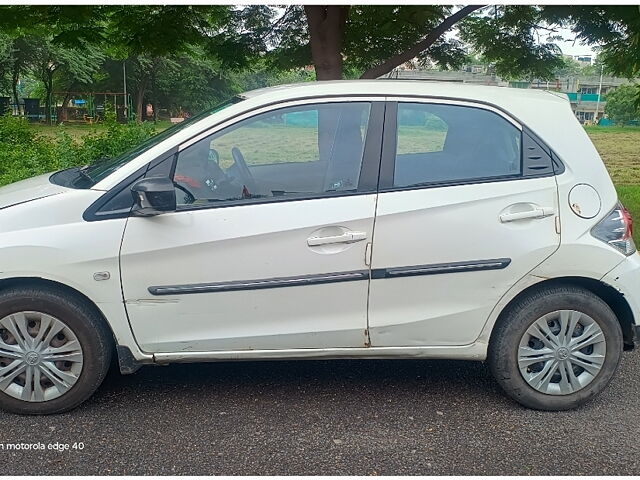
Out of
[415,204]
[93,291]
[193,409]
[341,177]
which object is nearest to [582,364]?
[415,204]

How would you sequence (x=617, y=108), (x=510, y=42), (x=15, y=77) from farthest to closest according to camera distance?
(x=15, y=77) < (x=617, y=108) < (x=510, y=42)

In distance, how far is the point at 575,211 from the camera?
3.38 m

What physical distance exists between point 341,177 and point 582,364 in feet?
5.58

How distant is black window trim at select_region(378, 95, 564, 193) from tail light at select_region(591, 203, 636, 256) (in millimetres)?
364

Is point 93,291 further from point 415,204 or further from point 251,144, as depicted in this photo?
point 415,204

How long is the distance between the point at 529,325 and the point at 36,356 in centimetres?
265

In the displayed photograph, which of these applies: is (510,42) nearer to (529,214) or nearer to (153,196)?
(529,214)

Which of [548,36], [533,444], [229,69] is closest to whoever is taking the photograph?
[533,444]

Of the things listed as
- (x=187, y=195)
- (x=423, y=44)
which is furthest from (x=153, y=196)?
(x=423, y=44)

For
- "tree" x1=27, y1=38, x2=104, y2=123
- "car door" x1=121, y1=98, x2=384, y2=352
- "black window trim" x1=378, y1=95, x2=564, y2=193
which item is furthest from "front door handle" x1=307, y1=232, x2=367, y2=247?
"tree" x1=27, y1=38, x2=104, y2=123

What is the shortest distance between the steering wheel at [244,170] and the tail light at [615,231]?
1.85m

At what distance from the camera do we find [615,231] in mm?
3416

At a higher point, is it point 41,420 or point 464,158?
point 464,158

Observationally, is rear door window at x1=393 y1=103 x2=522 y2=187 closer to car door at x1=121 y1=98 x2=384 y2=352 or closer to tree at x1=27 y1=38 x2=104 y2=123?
car door at x1=121 y1=98 x2=384 y2=352
